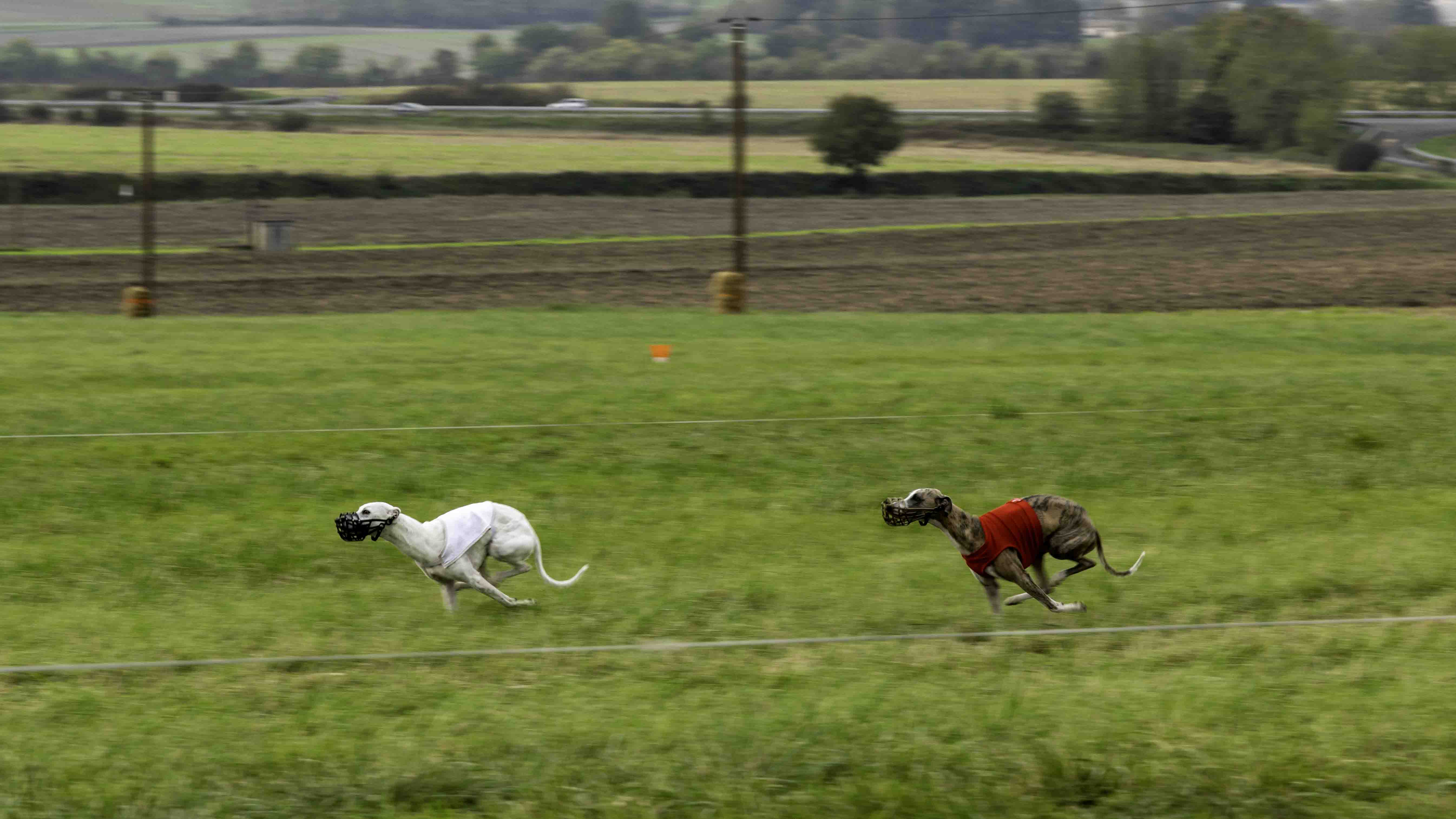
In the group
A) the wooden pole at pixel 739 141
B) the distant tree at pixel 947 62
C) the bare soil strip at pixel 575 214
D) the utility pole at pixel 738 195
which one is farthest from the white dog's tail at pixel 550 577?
the distant tree at pixel 947 62

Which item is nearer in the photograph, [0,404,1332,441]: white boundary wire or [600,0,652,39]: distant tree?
[0,404,1332,441]: white boundary wire

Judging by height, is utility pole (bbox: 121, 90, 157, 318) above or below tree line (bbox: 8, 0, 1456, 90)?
below

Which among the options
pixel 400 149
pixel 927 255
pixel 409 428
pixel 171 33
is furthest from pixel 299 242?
pixel 171 33

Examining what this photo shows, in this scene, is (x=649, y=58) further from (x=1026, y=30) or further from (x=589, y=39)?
(x=1026, y=30)

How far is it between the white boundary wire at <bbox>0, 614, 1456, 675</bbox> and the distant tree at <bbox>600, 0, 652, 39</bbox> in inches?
5588

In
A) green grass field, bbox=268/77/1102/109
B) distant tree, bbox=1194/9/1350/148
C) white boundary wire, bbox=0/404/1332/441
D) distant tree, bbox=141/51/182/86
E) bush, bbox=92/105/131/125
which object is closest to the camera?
white boundary wire, bbox=0/404/1332/441

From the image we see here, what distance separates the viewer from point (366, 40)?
6811 inches

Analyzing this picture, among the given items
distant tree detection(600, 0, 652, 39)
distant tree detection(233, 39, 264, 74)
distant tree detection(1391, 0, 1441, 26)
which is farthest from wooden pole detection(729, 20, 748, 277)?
distant tree detection(1391, 0, 1441, 26)

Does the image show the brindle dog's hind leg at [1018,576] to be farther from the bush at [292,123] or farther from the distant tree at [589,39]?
the distant tree at [589,39]

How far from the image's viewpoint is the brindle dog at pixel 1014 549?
28.3ft

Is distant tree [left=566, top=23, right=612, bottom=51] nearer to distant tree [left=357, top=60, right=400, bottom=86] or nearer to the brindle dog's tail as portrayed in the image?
distant tree [left=357, top=60, right=400, bottom=86]

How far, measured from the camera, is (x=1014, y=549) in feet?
29.0

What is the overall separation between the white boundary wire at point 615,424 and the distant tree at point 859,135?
5515 cm

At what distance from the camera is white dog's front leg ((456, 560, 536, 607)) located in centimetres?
877
